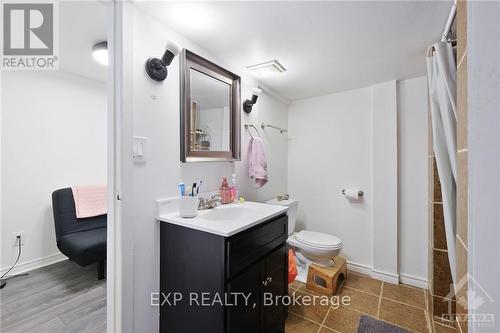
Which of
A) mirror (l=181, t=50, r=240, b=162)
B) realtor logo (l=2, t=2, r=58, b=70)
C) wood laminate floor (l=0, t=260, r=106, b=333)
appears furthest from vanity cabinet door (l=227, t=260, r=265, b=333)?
realtor logo (l=2, t=2, r=58, b=70)

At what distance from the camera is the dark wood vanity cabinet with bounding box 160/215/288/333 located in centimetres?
106

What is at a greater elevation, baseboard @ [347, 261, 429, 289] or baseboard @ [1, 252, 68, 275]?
baseboard @ [1, 252, 68, 275]

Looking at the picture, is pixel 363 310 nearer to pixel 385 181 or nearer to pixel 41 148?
pixel 385 181

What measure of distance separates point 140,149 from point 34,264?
2.22m

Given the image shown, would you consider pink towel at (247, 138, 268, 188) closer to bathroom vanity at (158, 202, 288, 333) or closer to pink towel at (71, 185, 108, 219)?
bathroom vanity at (158, 202, 288, 333)

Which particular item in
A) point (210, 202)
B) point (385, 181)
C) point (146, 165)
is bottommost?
point (210, 202)

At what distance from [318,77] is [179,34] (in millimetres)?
1330

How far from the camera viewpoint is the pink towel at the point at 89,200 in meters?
2.27

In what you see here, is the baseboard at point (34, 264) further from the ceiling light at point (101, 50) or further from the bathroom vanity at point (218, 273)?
the ceiling light at point (101, 50)

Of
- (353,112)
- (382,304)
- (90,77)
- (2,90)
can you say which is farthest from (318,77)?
(2,90)

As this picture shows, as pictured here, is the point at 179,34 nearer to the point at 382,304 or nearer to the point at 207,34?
the point at 207,34

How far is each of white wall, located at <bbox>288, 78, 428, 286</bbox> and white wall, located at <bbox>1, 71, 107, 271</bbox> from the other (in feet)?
8.33

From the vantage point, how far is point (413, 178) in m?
2.13

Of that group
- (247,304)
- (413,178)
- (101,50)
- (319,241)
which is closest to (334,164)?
(413,178)
